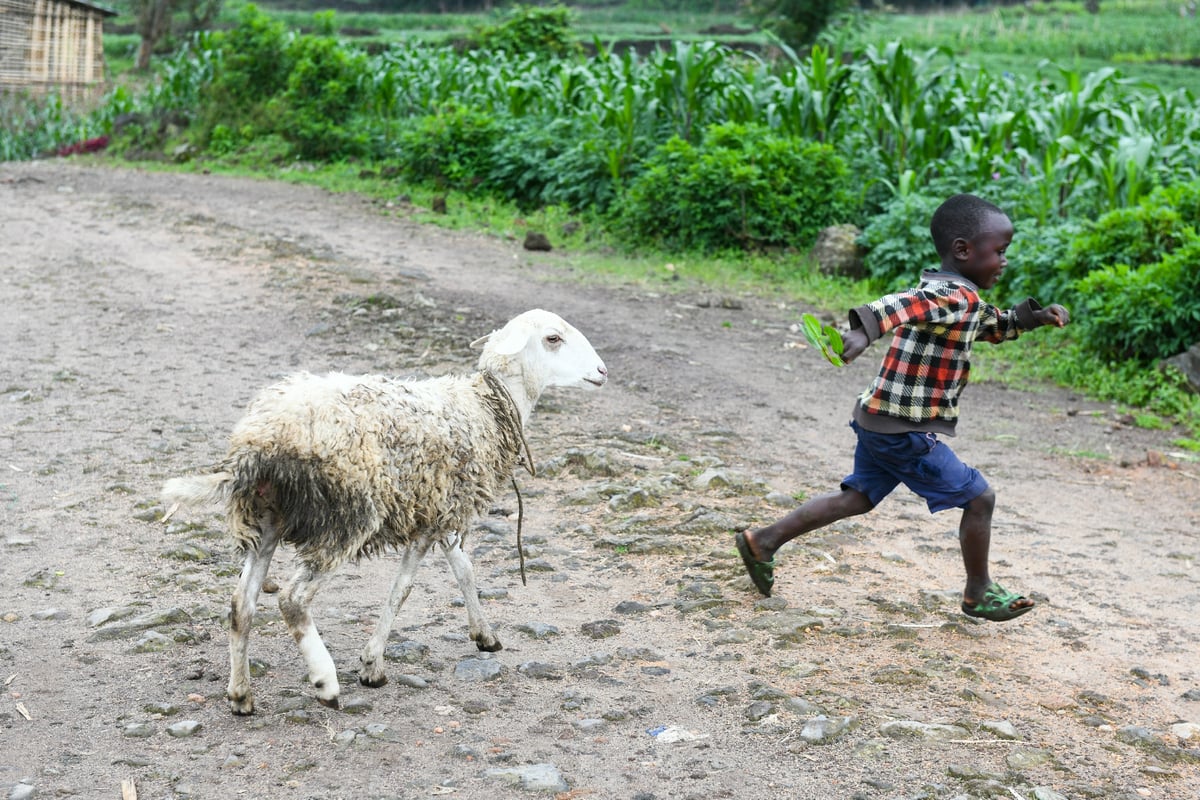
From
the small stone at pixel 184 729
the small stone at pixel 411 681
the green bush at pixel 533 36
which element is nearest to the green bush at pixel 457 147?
the green bush at pixel 533 36

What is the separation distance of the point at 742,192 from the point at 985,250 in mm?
7720

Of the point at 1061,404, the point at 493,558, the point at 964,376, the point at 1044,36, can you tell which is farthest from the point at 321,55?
the point at 1044,36

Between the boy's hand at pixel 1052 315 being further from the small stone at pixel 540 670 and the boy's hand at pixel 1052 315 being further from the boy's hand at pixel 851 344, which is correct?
the small stone at pixel 540 670

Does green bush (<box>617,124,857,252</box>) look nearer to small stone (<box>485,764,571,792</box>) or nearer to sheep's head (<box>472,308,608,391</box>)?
sheep's head (<box>472,308,608,391</box>)

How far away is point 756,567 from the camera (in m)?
4.68

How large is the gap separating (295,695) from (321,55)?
15118mm

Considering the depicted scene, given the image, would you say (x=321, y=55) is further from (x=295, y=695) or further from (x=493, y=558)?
(x=295, y=695)

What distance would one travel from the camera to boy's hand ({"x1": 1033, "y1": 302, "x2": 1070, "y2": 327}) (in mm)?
4148

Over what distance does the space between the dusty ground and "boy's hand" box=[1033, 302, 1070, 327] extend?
4.06ft

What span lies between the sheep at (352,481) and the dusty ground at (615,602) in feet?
1.04

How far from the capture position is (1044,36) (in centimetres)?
3891

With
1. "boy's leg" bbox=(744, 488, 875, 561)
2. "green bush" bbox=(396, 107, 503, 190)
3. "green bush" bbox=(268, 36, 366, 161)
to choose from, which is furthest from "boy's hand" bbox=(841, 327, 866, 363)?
"green bush" bbox=(268, 36, 366, 161)

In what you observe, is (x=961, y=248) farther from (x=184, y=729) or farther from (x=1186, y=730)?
(x=184, y=729)

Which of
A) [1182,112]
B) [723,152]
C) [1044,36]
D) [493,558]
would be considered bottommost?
[493,558]
